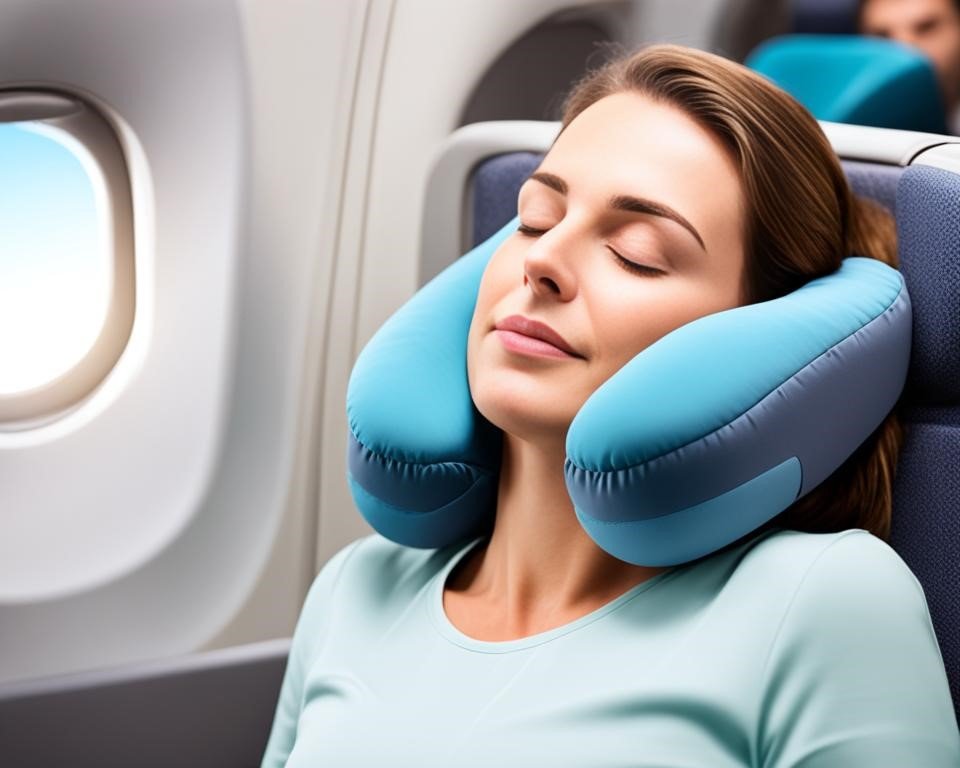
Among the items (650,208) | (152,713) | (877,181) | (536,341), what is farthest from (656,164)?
(152,713)

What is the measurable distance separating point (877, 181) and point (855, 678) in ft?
1.79

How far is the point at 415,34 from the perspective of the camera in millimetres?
1818

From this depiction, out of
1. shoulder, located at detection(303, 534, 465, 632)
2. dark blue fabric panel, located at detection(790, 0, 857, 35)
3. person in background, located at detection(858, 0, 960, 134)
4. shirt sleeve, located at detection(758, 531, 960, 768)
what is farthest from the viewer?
dark blue fabric panel, located at detection(790, 0, 857, 35)

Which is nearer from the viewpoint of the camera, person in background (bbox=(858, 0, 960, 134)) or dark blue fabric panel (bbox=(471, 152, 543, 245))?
dark blue fabric panel (bbox=(471, 152, 543, 245))

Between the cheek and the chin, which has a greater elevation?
the cheek

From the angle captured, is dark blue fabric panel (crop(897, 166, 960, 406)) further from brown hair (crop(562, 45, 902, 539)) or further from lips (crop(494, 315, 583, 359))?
lips (crop(494, 315, 583, 359))

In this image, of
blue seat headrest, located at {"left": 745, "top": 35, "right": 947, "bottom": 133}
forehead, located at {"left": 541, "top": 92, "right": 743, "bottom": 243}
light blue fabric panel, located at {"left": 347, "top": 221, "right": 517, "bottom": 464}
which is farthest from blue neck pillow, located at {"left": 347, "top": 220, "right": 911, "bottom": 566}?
blue seat headrest, located at {"left": 745, "top": 35, "right": 947, "bottom": 133}

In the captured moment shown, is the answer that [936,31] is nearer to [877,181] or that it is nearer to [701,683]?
[877,181]

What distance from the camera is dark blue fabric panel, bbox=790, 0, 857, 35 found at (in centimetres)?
344

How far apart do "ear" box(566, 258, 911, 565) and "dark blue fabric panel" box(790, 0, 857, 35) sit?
2.63m

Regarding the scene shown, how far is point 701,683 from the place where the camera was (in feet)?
3.00

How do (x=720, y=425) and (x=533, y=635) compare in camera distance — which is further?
(x=533, y=635)

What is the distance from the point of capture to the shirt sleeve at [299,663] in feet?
4.18

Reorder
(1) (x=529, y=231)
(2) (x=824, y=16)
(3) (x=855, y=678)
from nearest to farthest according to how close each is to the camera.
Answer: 1. (3) (x=855, y=678)
2. (1) (x=529, y=231)
3. (2) (x=824, y=16)
